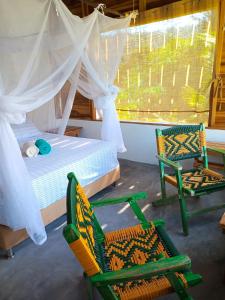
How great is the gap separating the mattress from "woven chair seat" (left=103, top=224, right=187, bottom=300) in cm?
89

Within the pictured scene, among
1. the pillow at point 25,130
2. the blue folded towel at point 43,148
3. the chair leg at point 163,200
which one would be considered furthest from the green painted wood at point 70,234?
the pillow at point 25,130

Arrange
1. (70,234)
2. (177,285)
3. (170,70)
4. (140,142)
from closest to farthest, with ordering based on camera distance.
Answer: (70,234)
(177,285)
(170,70)
(140,142)

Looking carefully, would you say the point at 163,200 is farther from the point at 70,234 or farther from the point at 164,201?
the point at 70,234

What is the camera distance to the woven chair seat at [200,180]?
6.66ft

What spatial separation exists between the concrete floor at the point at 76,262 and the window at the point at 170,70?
1.40m

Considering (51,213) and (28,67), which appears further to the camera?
(51,213)

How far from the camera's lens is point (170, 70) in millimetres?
3281

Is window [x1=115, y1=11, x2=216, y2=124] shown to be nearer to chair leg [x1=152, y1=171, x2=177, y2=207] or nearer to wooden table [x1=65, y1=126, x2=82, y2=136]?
wooden table [x1=65, y1=126, x2=82, y2=136]

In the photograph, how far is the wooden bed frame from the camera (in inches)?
72.6

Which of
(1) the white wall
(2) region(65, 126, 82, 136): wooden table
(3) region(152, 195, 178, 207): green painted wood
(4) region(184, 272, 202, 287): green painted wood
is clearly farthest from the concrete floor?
(2) region(65, 126, 82, 136): wooden table

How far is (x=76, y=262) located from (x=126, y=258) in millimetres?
703

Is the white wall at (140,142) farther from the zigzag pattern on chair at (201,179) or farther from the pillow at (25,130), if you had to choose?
the pillow at (25,130)

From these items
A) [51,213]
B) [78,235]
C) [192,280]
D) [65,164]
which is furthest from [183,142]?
[78,235]

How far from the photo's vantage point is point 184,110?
3.32 metres
